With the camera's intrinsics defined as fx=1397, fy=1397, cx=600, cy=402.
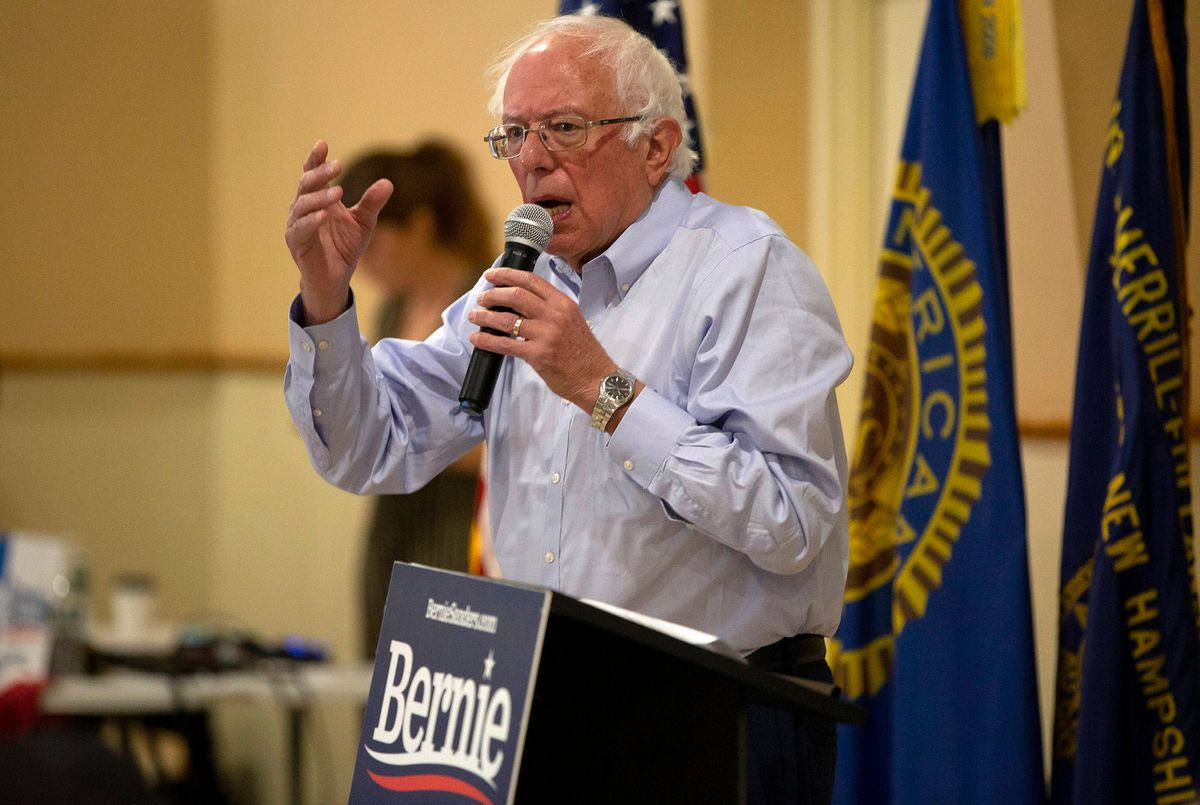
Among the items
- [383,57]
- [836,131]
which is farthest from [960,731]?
[383,57]

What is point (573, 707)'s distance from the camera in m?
1.39

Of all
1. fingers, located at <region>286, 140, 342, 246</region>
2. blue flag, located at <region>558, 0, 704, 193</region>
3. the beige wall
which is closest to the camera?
fingers, located at <region>286, 140, 342, 246</region>

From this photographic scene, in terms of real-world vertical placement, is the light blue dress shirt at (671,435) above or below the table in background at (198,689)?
above

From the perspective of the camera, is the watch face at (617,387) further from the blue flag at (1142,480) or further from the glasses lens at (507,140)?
the blue flag at (1142,480)

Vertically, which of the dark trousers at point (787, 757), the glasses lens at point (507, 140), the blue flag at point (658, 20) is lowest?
the dark trousers at point (787, 757)

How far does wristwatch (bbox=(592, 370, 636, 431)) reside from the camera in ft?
5.13

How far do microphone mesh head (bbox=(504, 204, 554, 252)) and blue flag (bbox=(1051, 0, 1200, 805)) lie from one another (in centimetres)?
95

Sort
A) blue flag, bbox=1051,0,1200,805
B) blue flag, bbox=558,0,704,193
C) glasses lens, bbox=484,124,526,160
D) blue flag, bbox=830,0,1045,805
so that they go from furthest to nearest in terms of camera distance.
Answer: blue flag, bbox=558,0,704,193, blue flag, bbox=830,0,1045,805, blue flag, bbox=1051,0,1200,805, glasses lens, bbox=484,124,526,160

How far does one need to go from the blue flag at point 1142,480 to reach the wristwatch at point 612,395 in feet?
2.96

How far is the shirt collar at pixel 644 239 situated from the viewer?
176 centimetres

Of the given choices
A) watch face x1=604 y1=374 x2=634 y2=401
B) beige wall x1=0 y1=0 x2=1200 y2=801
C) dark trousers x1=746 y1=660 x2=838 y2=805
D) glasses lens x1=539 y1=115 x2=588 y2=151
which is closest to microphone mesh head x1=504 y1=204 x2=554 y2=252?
glasses lens x1=539 y1=115 x2=588 y2=151

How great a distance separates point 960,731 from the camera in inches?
87.5

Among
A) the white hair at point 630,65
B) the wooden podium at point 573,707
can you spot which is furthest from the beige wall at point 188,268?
the wooden podium at point 573,707

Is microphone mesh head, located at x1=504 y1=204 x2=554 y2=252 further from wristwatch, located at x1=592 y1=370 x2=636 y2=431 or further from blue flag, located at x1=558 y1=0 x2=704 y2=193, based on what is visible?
blue flag, located at x1=558 y1=0 x2=704 y2=193
